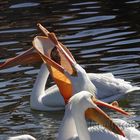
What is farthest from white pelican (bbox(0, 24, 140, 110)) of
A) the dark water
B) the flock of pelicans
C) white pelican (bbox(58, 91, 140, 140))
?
white pelican (bbox(58, 91, 140, 140))

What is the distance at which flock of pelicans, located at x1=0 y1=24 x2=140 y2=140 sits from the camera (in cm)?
835

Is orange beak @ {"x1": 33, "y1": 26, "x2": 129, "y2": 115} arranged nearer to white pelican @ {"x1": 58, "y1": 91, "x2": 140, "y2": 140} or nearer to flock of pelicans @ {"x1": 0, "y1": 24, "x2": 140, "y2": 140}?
flock of pelicans @ {"x1": 0, "y1": 24, "x2": 140, "y2": 140}

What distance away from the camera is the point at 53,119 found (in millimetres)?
10359

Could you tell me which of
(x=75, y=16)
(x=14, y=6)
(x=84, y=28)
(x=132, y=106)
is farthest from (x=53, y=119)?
(x=14, y=6)

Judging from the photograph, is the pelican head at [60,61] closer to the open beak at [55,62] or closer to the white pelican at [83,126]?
the open beak at [55,62]

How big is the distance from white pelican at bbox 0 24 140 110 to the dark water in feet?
0.59

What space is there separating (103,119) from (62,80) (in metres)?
1.76

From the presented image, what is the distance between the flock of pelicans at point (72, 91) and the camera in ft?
27.4

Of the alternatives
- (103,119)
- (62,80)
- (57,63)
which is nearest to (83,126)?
(103,119)

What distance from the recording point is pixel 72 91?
9.89 metres

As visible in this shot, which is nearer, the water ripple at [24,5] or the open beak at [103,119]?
the open beak at [103,119]

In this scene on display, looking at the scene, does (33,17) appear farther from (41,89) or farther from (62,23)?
(41,89)

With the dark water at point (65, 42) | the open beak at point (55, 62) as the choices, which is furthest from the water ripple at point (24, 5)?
the open beak at point (55, 62)

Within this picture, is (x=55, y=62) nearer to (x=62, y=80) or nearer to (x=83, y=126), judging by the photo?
(x=62, y=80)
